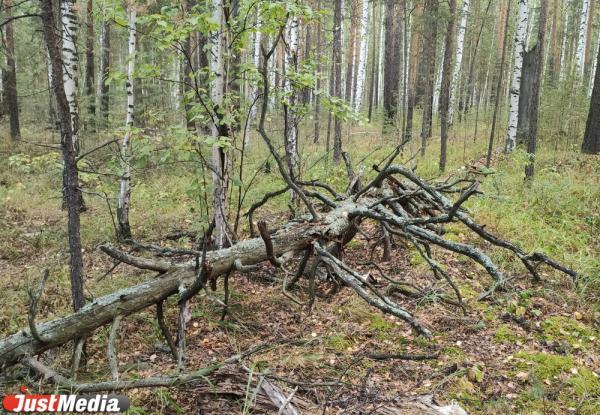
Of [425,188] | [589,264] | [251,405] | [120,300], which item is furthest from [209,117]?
[589,264]

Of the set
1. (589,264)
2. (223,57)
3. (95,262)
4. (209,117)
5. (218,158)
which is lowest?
(95,262)

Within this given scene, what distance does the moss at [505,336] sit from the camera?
14.1 ft

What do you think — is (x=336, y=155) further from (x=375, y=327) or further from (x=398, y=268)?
(x=375, y=327)

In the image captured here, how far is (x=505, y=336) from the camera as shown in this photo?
4363 mm

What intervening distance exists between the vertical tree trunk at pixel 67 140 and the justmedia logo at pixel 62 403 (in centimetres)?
111

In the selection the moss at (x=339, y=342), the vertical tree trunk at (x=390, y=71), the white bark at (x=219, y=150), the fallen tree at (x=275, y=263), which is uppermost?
the vertical tree trunk at (x=390, y=71)

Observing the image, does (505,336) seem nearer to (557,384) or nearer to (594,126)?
(557,384)

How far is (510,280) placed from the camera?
545cm

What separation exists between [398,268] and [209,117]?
329 cm

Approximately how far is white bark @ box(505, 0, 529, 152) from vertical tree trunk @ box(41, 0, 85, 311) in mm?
11872

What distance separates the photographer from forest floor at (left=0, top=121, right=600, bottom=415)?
3.33m

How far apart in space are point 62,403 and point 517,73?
Result: 1343 cm

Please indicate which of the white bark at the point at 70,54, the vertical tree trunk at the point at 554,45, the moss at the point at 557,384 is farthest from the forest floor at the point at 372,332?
the vertical tree trunk at the point at 554,45

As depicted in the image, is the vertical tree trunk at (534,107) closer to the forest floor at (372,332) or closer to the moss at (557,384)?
the forest floor at (372,332)
